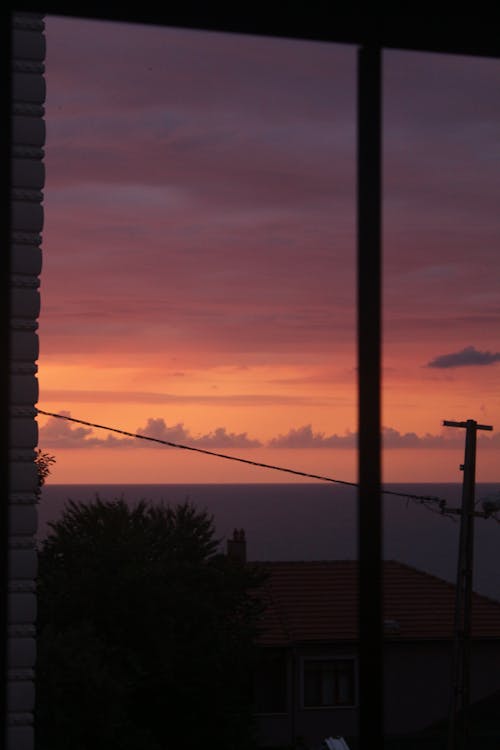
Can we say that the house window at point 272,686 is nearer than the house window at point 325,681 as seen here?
Yes

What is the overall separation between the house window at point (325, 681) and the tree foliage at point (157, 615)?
6.82 meters

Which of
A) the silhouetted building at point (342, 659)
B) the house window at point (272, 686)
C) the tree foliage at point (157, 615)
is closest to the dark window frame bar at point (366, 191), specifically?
the tree foliage at point (157, 615)

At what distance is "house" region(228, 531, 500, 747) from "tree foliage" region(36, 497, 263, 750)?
16.1 ft

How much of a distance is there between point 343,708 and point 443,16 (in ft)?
88.5

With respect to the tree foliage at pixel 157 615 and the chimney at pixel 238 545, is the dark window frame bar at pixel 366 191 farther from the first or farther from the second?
the chimney at pixel 238 545

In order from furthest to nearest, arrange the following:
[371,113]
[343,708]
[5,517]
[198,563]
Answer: [343,708]
[198,563]
[371,113]
[5,517]

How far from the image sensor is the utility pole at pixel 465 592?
16422 millimetres

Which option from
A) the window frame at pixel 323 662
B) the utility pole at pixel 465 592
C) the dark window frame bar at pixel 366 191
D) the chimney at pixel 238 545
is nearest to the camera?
the dark window frame bar at pixel 366 191

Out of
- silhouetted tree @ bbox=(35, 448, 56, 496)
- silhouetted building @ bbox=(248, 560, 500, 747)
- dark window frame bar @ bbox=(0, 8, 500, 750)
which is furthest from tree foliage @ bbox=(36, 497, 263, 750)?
dark window frame bar @ bbox=(0, 8, 500, 750)

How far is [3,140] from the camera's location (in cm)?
169

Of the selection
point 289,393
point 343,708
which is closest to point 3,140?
point 343,708

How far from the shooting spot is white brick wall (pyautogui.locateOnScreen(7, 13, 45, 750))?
520 centimetres

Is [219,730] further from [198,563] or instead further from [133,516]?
[133,516]

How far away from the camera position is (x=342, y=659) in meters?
26.6
